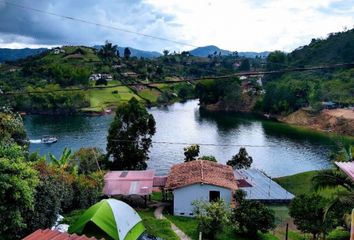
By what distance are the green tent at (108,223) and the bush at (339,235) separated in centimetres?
854

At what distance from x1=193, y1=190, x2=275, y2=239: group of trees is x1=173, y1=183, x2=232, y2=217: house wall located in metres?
3.28

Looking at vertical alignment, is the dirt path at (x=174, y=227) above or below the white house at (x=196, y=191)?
below

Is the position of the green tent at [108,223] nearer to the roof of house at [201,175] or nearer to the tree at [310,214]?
the roof of house at [201,175]

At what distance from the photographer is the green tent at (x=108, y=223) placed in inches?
666

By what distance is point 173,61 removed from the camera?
13225 centimetres

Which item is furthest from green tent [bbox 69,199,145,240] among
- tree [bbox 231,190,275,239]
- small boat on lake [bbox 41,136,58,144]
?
small boat on lake [bbox 41,136,58,144]

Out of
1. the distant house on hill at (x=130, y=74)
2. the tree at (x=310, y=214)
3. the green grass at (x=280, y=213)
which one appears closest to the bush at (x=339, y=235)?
the tree at (x=310, y=214)

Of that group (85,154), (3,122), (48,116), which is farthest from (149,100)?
(3,122)

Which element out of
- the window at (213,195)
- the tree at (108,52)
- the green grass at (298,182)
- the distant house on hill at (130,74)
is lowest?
the green grass at (298,182)

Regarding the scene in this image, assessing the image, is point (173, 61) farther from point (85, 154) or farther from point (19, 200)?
point (19, 200)

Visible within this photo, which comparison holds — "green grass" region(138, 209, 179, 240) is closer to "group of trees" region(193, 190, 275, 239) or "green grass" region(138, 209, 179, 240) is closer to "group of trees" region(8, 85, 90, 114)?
"group of trees" region(193, 190, 275, 239)

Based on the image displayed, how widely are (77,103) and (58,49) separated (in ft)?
169

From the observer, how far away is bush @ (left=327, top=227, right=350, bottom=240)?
17.4 m

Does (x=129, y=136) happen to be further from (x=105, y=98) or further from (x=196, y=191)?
(x=105, y=98)
